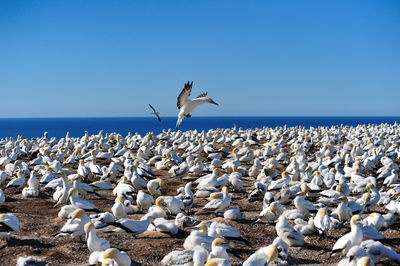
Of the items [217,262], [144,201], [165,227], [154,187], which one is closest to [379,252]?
[217,262]

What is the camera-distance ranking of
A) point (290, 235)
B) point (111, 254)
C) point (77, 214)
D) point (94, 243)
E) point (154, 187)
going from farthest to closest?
point (154, 187) < point (77, 214) < point (290, 235) < point (94, 243) < point (111, 254)

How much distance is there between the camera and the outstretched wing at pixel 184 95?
11547mm

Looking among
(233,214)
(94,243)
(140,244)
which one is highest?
(233,214)

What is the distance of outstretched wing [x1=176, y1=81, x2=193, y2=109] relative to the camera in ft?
37.9

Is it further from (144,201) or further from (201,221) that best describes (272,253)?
(144,201)

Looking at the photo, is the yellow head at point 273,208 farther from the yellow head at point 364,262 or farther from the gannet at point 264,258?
the yellow head at point 364,262

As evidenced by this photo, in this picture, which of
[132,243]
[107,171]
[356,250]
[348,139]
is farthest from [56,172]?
[348,139]

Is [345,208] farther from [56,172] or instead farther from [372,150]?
[372,150]

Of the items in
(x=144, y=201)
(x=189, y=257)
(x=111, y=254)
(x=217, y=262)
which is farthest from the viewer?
(x=144, y=201)

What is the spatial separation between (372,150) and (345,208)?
9.55m

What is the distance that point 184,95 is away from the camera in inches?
467

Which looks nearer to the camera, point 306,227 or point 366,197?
point 306,227

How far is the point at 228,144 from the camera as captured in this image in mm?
23391

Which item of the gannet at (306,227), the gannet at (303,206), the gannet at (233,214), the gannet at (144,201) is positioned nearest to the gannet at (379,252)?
the gannet at (306,227)
